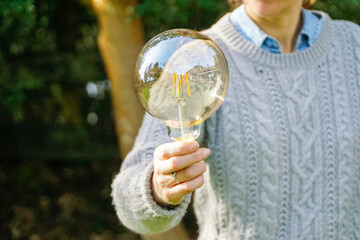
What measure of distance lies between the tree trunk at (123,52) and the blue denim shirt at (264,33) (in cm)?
127

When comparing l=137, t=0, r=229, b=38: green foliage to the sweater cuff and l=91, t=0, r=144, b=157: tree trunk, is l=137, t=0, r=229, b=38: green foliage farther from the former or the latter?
the sweater cuff

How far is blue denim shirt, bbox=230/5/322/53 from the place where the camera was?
5.60 ft

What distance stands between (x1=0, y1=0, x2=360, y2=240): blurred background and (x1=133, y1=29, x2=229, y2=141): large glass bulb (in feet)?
7.11

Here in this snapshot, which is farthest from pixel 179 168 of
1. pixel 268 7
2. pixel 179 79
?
pixel 268 7

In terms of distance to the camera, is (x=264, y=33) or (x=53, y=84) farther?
(x=53, y=84)

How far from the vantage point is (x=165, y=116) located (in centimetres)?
116

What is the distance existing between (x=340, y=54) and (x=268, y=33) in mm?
276

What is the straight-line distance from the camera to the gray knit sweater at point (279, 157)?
5.22 feet

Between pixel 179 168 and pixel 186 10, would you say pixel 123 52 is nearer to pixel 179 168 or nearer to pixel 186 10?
pixel 186 10

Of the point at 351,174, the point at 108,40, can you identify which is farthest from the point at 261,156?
the point at 108,40

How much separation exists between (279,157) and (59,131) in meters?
3.30

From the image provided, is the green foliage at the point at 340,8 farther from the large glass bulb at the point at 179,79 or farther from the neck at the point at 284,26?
the large glass bulb at the point at 179,79

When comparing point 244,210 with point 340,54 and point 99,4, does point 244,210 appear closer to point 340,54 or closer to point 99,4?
point 340,54

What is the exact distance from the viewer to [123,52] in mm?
3057
